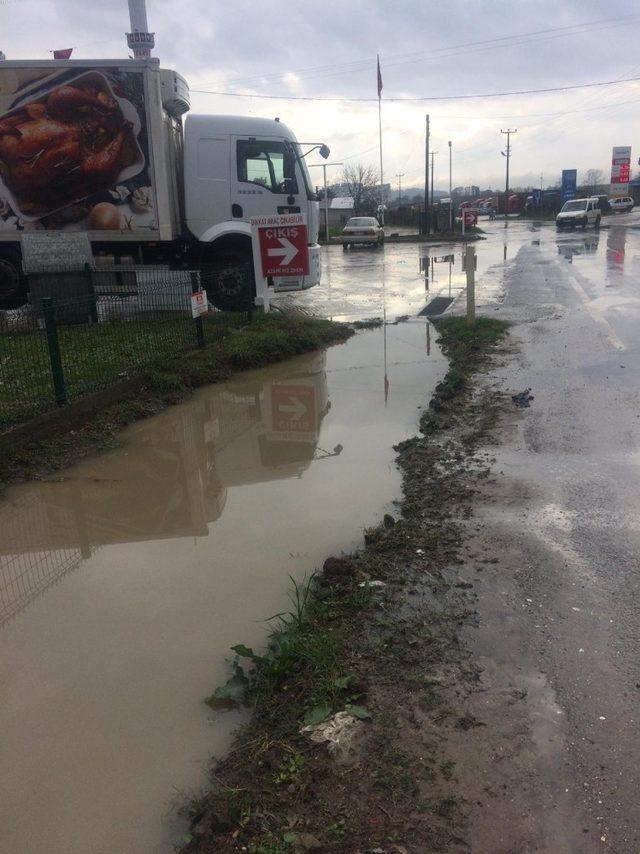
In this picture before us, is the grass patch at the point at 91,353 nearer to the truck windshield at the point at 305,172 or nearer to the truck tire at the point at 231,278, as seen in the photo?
the truck tire at the point at 231,278

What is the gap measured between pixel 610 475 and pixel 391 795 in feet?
12.0

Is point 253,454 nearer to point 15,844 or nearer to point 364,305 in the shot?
point 15,844

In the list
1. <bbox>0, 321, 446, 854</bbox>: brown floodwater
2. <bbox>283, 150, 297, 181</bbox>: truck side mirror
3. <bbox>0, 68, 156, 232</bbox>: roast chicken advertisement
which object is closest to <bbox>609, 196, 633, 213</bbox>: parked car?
<bbox>283, 150, 297, 181</bbox>: truck side mirror

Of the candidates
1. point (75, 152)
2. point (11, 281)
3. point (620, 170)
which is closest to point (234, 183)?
point (75, 152)

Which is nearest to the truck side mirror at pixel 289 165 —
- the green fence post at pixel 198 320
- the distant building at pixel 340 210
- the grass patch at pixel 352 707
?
the green fence post at pixel 198 320

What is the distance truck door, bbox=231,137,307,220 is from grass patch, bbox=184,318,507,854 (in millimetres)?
9408

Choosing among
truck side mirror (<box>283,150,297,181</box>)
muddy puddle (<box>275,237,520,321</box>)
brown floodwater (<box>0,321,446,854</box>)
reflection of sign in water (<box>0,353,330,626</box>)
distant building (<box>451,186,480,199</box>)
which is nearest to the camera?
brown floodwater (<box>0,321,446,854</box>)

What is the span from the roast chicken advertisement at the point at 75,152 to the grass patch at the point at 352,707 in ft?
31.9

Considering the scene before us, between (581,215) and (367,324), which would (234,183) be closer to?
(367,324)

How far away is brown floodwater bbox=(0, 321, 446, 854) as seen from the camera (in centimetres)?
286

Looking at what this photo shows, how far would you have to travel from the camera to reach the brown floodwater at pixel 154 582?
2859 mm

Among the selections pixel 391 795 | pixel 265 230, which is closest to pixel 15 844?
pixel 391 795

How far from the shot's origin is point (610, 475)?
5.50m

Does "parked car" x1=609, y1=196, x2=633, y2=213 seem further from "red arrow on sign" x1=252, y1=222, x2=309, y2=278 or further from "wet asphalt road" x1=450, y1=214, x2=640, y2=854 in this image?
"wet asphalt road" x1=450, y1=214, x2=640, y2=854
